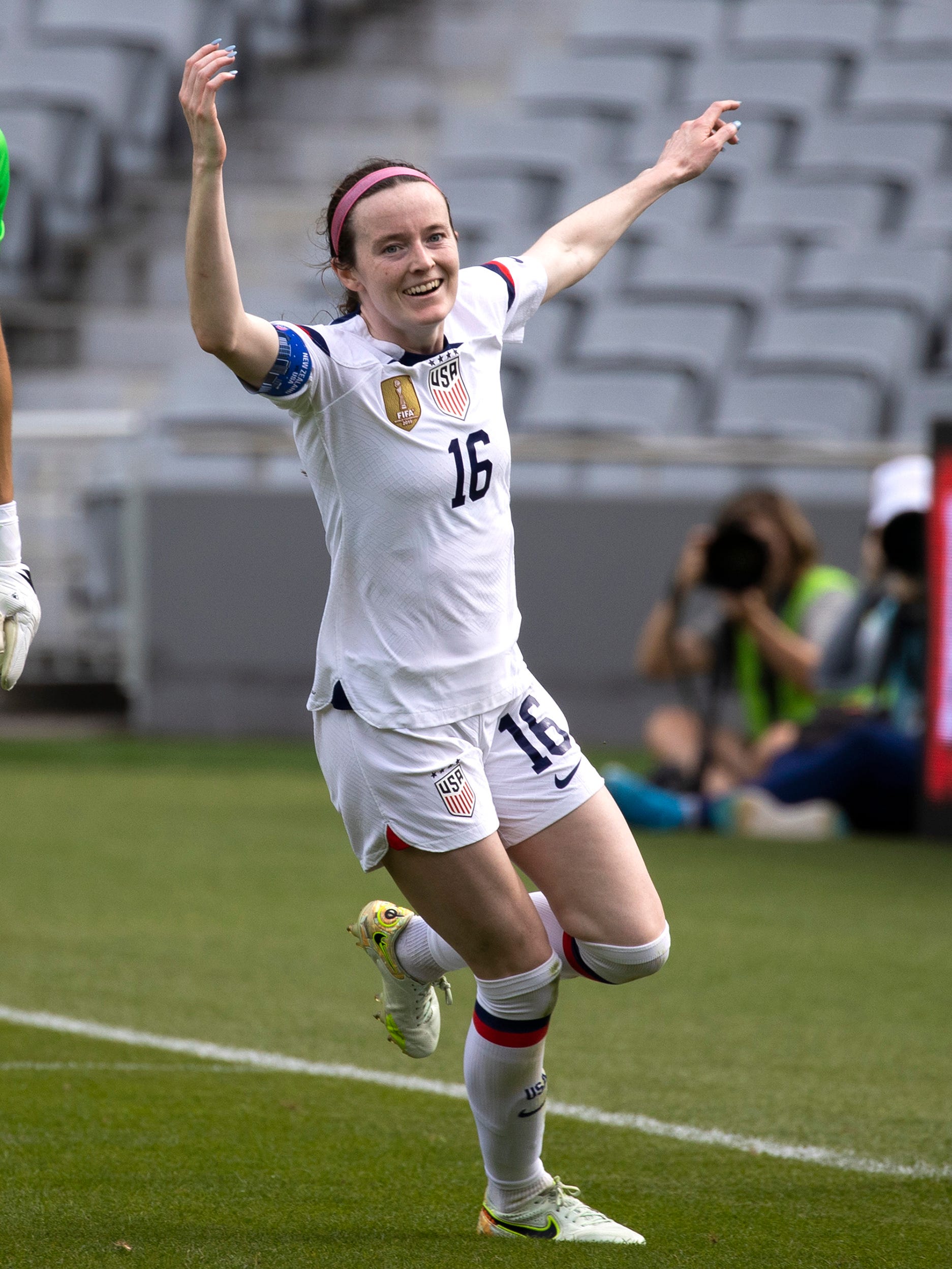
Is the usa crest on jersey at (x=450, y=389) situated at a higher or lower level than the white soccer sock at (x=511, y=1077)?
higher

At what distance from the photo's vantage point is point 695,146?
3816 mm

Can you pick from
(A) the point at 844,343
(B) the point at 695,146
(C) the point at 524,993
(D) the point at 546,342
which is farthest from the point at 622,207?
(D) the point at 546,342

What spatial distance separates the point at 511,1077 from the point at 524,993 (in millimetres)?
165

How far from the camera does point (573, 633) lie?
474 inches

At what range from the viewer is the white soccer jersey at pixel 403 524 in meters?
3.18

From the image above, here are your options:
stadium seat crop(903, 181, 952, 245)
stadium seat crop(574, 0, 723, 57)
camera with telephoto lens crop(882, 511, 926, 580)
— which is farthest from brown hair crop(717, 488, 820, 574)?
stadium seat crop(574, 0, 723, 57)

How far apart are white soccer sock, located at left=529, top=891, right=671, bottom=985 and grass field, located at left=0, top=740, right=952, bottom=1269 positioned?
48cm

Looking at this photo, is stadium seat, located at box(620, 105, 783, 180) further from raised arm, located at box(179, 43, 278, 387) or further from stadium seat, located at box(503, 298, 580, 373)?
raised arm, located at box(179, 43, 278, 387)

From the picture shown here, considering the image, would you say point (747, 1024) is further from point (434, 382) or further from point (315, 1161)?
point (434, 382)

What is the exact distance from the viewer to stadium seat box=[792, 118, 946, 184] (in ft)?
49.3

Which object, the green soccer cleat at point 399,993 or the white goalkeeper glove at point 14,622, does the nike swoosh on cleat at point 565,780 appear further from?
the white goalkeeper glove at point 14,622

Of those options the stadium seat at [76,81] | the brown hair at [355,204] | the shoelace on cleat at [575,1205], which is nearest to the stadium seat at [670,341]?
the stadium seat at [76,81]

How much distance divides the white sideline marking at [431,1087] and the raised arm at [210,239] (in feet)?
6.56

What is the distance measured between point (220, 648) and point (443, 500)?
31.0ft
